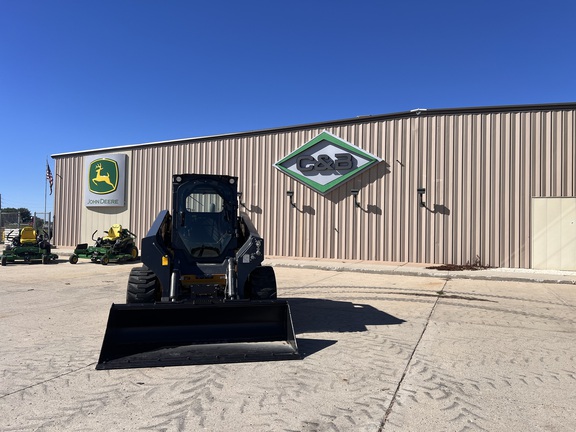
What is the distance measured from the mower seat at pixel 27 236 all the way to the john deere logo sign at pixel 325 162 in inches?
416

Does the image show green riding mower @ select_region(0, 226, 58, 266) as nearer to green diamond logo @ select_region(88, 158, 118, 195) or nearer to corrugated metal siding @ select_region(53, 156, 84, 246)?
green diamond logo @ select_region(88, 158, 118, 195)

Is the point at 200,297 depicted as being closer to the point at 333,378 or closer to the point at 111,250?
the point at 333,378

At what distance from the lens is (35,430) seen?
9.50ft

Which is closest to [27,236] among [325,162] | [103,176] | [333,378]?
[103,176]

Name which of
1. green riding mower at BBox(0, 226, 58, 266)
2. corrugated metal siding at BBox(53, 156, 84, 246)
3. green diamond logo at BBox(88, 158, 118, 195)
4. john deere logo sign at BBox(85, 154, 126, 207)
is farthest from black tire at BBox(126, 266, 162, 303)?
corrugated metal siding at BBox(53, 156, 84, 246)

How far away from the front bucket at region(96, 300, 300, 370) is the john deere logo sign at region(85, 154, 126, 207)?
1819 centimetres

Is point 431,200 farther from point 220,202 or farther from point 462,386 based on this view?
point 462,386

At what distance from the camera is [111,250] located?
616 inches

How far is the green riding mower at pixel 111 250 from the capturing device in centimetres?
1563

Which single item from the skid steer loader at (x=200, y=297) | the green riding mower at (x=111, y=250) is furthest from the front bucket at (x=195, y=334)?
the green riding mower at (x=111, y=250)

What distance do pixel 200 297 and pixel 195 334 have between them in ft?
3.40

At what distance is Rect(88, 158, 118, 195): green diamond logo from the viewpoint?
69.8 feet

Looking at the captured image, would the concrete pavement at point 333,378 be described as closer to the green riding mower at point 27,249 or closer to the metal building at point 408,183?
the metal building at point 408,183

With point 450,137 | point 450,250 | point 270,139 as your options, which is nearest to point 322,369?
point 450,250
